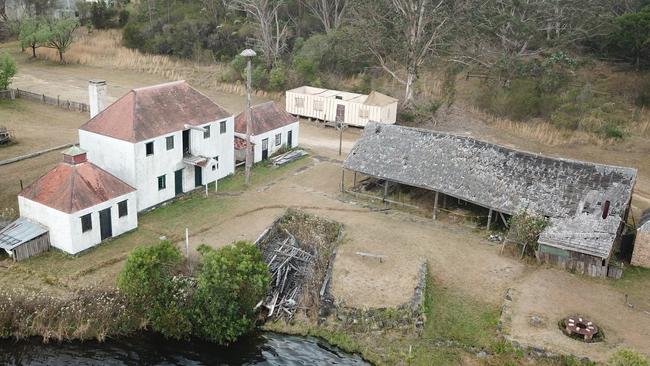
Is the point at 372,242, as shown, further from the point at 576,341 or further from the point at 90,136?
the point at 90,136

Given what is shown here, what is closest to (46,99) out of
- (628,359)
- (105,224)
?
(105,224)

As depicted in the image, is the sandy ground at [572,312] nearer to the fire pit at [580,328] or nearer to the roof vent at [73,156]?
the fire pit at [580,328]

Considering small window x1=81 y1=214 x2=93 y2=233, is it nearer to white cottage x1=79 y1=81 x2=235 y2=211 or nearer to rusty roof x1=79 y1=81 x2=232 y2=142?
white cottage x1=79 y1=81 x2=235 y2=211

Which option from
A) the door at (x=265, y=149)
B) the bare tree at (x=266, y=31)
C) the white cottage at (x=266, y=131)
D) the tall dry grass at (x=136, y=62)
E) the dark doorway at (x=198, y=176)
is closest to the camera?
A: the dark doorway at (x=198, y=176)

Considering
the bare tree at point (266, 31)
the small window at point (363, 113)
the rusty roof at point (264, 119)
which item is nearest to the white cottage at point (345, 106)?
the small window at point (363, 113)

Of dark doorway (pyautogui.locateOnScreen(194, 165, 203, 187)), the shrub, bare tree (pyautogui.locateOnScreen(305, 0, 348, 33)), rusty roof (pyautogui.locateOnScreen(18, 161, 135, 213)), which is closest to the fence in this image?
the shrub

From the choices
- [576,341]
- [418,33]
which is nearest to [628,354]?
[576,341]

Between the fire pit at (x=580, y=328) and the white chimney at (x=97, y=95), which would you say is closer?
the fire pit at (x=580, y=328)
